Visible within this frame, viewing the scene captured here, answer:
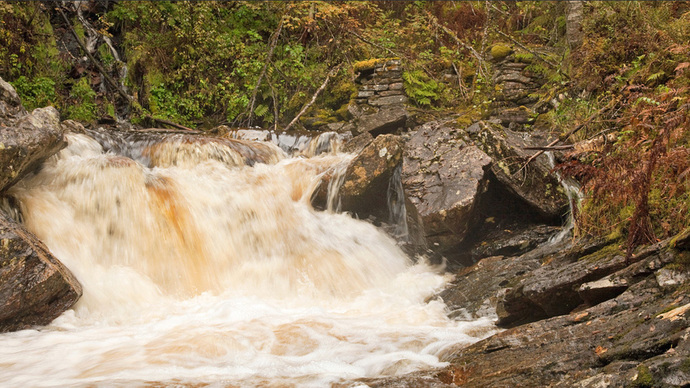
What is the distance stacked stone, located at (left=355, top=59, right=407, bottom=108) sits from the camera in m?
12.0

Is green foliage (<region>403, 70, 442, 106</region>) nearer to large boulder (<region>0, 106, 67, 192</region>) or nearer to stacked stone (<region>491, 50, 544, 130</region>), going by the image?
stacked stone (<region>491, 50, 544, 130</region>)

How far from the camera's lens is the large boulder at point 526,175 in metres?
6.64

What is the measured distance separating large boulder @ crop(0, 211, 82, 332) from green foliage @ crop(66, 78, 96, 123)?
284 inches

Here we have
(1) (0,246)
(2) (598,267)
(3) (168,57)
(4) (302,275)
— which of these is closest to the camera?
(2) (598,267)

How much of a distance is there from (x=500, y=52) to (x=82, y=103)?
10971 millimetres

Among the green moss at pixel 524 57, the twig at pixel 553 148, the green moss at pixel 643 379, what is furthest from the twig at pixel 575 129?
the green moss at pixel 524 57

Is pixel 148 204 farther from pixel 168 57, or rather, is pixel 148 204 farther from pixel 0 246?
pixel 168 57

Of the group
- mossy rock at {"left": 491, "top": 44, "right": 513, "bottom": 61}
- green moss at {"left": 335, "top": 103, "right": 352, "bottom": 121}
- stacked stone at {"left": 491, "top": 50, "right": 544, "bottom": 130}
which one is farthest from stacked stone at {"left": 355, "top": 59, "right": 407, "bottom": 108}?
mossy rock at {"left": 491, "top": 44, "right": 513, "bottom": 61}

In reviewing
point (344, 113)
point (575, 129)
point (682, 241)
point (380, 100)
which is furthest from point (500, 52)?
point (682, 241)

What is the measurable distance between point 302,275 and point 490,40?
1053cm

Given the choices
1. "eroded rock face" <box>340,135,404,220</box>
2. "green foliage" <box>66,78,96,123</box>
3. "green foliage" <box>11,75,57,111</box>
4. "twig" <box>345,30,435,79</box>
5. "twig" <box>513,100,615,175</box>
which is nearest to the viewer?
"twig" <box>513,100,615,175</box>

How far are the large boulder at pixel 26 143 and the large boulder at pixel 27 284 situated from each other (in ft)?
2.66

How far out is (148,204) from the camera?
686 centimetres

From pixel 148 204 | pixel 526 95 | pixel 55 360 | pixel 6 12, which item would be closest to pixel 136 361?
pixel 55 360
